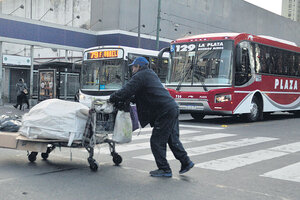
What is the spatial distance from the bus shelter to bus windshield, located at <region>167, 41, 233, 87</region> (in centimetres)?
713

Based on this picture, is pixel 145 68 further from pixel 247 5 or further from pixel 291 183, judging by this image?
pixel 247 5

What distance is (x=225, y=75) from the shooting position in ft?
44.1

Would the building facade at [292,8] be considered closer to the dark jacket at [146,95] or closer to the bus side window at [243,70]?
the bus side window at [243,70]

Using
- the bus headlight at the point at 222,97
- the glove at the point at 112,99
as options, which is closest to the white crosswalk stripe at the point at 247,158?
the glove at the point at 112,99

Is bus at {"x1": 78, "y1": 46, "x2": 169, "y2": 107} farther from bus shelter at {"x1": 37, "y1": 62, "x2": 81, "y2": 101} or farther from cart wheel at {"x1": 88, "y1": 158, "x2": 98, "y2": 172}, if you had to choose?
cart wheel at {"x1": 88, "y1": 158, "x2": 98, "y2": 172}

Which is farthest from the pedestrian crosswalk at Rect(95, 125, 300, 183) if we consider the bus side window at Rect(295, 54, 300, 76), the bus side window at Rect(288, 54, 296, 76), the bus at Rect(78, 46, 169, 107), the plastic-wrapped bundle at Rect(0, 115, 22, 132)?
the bus side window at Rect(295, 54, 300, 76)

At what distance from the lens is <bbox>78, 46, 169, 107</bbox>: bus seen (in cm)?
1716

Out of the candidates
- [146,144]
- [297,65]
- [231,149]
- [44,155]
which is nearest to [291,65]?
[297,65]

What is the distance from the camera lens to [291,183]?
5.26 meters

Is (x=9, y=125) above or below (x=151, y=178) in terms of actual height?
above

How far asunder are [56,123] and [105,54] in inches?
479

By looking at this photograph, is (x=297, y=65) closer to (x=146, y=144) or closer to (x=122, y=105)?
Answer: (x=146, y=144)

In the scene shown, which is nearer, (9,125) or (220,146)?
(9,125)

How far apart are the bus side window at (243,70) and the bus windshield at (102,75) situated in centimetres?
551
